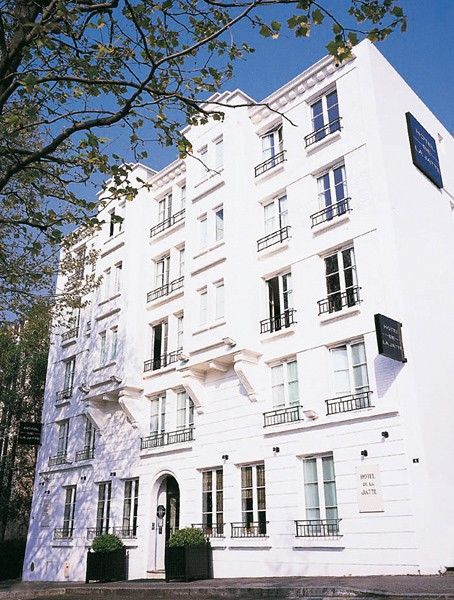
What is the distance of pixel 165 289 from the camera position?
23453mm

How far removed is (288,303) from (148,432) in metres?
7.90

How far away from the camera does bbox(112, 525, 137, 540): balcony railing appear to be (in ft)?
67.1

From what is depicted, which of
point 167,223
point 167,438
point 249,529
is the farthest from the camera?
point 167,223

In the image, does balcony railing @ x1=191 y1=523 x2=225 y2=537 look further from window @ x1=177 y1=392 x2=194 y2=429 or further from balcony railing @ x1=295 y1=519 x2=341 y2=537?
window @ x1=177 y1=392 x2=194 y2=429

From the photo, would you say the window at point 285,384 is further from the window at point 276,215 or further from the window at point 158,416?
the window at point 158,416

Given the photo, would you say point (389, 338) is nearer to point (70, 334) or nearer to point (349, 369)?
point (349, 369)

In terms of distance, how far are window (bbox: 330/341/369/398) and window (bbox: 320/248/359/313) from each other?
1290mm

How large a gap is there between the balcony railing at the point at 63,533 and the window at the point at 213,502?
27.0 ft

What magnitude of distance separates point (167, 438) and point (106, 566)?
469 centimetres

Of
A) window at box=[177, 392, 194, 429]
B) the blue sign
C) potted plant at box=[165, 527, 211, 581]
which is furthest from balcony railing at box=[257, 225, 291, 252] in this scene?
potted plant at box=[165, 527, 211, 581]

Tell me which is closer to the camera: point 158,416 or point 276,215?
point 276,215

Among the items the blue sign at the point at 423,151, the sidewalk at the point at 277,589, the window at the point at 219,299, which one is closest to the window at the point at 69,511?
the sidewalk at the point at 277,589

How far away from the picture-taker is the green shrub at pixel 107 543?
19.5m

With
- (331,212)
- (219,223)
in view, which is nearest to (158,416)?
(219,223)
